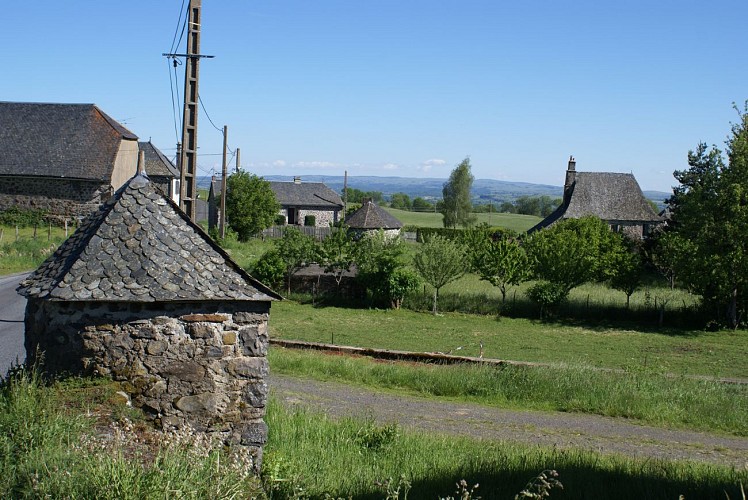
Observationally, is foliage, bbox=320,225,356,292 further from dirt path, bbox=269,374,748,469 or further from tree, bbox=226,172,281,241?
dirt path, bbox=269,374,748,469

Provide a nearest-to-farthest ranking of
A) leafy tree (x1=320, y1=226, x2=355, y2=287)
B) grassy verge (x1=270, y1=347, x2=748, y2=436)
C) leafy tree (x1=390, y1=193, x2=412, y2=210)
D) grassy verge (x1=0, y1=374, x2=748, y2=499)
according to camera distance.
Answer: grassy verge (x1=0, y1=374, x2=748, y2=499) → grassy verge (x1=270, y1=347, x2=748, y2=436) → leafy tree (x1=320, y1=226, x2=355, y2=287) → leafy tree (x1=390, y1=193, x2=412, y2=210)

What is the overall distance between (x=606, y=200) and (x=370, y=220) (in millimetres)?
19106

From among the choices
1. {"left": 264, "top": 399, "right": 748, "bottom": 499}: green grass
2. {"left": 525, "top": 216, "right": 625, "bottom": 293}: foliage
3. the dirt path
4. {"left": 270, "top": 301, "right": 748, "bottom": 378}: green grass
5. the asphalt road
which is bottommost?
{"left": 270, "top": 301, "right": 748, "bottom": 378}: green grass

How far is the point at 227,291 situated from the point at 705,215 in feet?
102

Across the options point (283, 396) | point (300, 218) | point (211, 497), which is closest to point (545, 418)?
point (283, 396)

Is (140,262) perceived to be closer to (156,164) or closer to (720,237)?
(720,237)

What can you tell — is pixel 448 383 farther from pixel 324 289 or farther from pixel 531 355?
pixel 324 289

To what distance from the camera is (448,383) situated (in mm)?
18062

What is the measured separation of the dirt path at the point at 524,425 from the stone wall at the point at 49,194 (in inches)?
1138

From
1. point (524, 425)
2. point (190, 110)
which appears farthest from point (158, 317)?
point (524, 425)

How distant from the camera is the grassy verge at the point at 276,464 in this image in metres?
6.41

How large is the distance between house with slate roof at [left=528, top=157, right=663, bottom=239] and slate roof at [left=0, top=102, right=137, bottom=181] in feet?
107

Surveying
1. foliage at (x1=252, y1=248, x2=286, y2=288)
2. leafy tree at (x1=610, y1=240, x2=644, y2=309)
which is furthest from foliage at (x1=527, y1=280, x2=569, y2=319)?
foliage at (x1=252, y1=248, x2=286, y2=288)

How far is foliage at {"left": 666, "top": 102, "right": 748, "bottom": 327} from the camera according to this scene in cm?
3347
